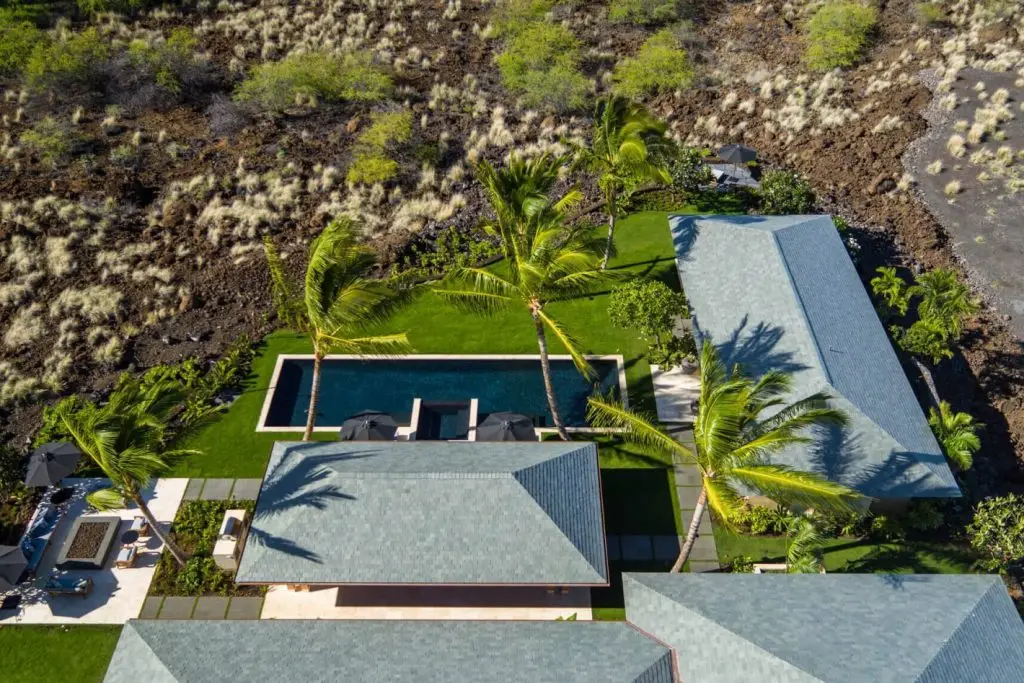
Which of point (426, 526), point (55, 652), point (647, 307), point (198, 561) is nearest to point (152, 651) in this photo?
Result: point (198, 561)

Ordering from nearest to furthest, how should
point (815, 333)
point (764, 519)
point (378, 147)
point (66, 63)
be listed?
point (764, 519) → point (815, 333) → point (378, 147) → point (66, 63)

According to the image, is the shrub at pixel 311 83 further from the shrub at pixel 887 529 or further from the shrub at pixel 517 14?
the shrub at pixel 887 529

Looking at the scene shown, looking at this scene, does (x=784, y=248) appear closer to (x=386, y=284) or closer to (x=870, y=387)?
(x=870, y=387)

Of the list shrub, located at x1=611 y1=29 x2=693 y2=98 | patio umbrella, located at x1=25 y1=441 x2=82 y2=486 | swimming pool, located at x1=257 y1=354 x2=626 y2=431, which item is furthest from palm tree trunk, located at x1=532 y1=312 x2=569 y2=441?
shrub, located at x1=611 y1=29 x2=693 y2=98

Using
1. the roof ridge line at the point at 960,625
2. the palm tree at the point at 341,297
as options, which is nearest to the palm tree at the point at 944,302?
the roof ridge line at the point at 960,625

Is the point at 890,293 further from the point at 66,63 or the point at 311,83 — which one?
the point at 66,63

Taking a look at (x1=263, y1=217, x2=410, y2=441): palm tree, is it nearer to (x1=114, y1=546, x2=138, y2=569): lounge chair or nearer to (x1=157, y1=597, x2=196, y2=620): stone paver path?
(x1=157, y1=597, x2=196, y2=620): stone paver path
